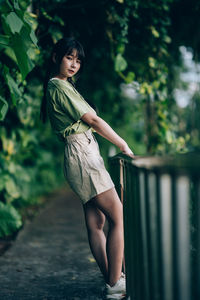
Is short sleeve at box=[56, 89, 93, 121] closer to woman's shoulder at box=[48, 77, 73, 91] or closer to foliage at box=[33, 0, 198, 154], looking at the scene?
woman's shoulder at box=[48, 77, 73, 91]

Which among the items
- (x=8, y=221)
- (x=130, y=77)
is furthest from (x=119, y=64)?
(x=8, y=221)

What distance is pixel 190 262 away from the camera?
1.48 m

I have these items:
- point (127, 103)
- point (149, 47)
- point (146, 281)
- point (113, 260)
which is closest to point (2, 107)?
point (113, 260)

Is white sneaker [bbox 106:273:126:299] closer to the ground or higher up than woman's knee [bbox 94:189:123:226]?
closer to the ground

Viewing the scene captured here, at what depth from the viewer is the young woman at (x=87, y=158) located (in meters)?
2.28

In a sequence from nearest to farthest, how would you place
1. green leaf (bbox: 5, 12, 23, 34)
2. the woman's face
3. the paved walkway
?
green leaf (bbox: 5, 12, 23, 34) < the woman's face < the paved walkway

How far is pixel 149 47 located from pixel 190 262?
133 inches

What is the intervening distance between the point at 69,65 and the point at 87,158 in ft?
2.19

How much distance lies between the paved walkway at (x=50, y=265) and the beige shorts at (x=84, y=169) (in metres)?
0.95

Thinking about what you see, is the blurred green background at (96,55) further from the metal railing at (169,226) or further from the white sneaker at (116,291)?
the white sneaker at (116,291)

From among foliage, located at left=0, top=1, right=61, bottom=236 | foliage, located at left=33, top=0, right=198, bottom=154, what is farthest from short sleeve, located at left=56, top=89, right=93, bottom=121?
foliage, located at left=33, top=0, right=198, bottom=154

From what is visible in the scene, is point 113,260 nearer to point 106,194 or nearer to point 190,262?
point 106,194

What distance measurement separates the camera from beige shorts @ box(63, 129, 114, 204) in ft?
7.52

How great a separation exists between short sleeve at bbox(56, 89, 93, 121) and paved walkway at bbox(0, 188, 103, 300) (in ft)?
4.70
